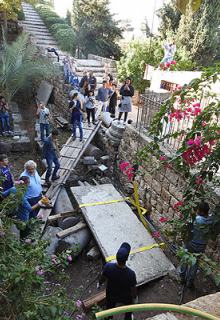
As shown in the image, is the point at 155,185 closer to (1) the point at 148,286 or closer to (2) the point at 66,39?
(1) the point at 148,286

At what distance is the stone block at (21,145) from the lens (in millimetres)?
8641

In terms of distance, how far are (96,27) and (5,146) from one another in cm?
1207

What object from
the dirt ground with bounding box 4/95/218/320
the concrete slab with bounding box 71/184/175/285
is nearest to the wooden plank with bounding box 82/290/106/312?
the dirt ground with bounding box 4/95/218/320

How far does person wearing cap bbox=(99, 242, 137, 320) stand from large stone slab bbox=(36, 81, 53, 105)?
10844mm

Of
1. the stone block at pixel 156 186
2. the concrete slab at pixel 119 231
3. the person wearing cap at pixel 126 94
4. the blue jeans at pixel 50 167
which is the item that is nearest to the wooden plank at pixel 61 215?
the concrete slab at pixel 119 231

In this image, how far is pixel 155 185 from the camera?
5410 millimetres

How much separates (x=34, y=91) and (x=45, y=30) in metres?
6.22

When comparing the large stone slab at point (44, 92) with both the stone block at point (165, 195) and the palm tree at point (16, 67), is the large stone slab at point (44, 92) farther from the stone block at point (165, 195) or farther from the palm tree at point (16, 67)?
the stone block at point (165, 195)

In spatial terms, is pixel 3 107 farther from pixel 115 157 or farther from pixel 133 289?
pixel 133 289

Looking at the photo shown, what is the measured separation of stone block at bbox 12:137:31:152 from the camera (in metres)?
8.64

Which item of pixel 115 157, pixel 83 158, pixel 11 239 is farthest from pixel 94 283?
pixel 83 158

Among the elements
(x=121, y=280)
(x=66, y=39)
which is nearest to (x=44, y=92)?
(x=66, y=39)

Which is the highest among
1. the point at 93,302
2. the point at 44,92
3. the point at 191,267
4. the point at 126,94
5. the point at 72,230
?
the point at 126,94

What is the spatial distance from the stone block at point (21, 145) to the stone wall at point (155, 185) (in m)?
3.75
